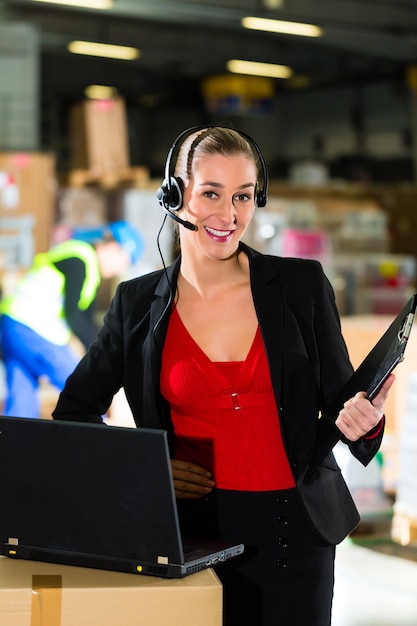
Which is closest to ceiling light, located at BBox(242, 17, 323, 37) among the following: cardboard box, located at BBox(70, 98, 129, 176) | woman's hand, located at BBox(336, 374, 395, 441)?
cardboard box, located at BBox(70, 98, 129, 176)

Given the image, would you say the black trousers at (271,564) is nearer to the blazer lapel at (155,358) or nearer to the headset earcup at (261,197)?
the blazer lapel at (155,358)

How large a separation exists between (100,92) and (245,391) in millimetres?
16632

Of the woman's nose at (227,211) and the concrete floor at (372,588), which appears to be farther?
the concrete floor at (372,588)

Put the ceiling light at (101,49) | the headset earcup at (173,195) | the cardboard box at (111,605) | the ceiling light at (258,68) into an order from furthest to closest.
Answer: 1. the ceiling light at (258,68)
2. the ceiling light at (101,49)
3. the headset earcup at (173,195)
4. the cardboard box at (111,605)

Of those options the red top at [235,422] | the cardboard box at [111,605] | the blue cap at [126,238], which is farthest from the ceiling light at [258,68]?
the cardboard box at [111,605]

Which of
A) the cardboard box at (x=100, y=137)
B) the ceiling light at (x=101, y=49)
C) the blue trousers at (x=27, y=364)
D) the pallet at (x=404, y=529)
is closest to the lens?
the pallet at (x=404, y=529)

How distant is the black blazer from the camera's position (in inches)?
67.6

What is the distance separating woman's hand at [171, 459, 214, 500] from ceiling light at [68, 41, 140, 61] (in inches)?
451

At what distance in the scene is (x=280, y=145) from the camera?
18781mm

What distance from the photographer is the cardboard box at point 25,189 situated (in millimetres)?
7555

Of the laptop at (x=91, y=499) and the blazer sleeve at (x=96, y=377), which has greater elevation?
the blazer sleeve at (x=96, y=377)

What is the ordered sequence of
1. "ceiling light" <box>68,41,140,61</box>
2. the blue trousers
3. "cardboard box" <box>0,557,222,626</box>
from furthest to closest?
"ceiling light" <box>68,41,140,61</box> < the blue trousers < "cardboard box" <box>0,557,222,626</box>

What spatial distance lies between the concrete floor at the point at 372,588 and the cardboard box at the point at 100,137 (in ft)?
20.8

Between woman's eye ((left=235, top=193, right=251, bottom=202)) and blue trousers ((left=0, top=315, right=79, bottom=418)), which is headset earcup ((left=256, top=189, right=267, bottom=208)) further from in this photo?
blue trousers ((left=0, top=315, right=79, bottom=418))
